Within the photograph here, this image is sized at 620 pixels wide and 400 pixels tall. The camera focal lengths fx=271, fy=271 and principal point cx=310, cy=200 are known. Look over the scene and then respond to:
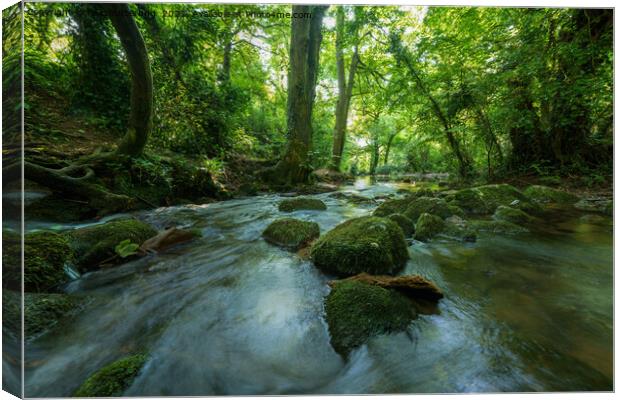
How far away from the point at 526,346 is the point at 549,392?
27 cm

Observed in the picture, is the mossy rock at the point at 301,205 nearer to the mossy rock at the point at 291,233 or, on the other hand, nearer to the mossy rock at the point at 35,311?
the mossy rock at the point at 291,233

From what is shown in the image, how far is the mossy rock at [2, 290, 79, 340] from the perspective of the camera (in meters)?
1.22

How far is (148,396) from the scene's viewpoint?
1214 mm

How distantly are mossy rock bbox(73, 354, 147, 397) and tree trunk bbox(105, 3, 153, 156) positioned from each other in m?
4.40

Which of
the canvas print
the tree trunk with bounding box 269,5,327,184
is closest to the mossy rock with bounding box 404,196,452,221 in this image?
the canvas print

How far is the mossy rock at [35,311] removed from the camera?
122cm

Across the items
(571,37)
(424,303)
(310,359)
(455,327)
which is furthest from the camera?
(571,37)

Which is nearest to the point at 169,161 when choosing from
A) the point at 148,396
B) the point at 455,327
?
the point at 148,396

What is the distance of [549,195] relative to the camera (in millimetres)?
3959

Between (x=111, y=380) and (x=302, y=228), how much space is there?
2.47 m

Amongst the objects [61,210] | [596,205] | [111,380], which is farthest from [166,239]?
[596,205]

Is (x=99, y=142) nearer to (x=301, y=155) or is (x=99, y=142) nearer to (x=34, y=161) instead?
(x=34, y=161)

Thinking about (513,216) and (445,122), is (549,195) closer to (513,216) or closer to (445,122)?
(513,216)

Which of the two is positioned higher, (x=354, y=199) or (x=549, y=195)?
(x=549, y=195)
